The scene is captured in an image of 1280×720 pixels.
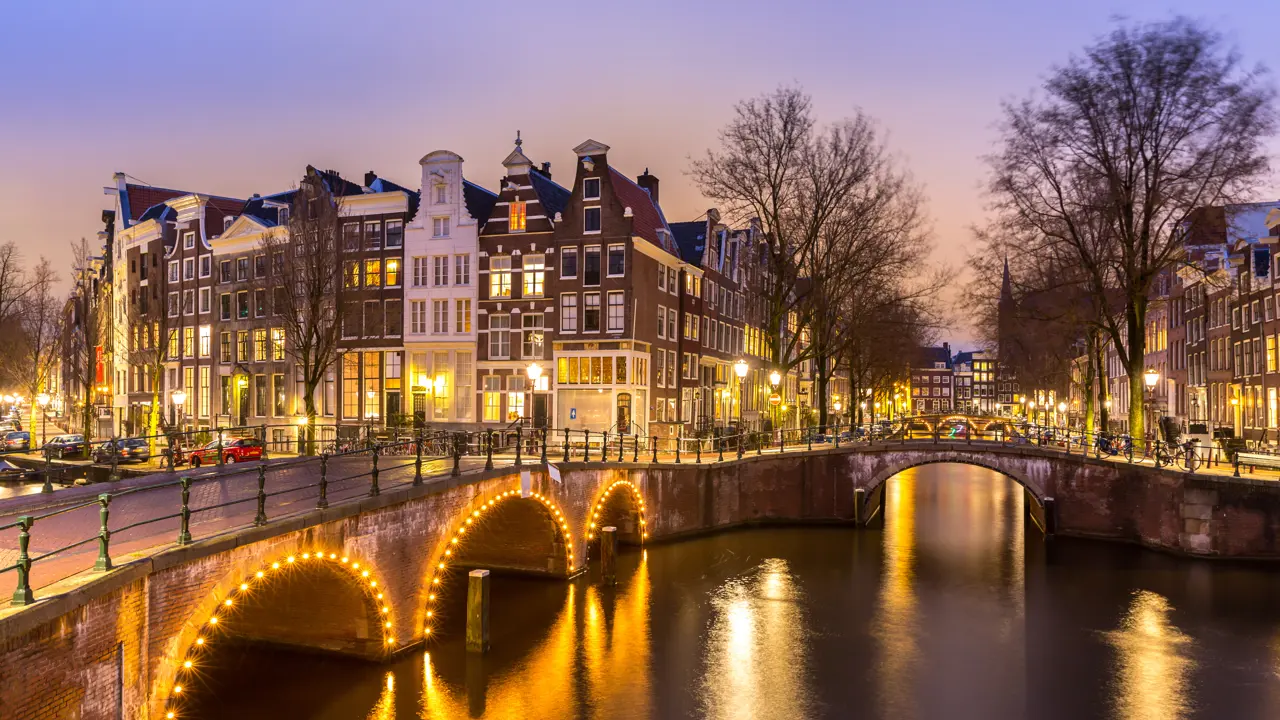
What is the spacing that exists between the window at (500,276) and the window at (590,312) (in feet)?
14.1

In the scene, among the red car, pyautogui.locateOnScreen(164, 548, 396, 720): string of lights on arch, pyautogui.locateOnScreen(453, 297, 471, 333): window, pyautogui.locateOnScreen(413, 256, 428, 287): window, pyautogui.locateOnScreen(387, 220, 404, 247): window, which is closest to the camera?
pyautogui.locateOnScreen(164, 548, 396, 720): string of lights on arch

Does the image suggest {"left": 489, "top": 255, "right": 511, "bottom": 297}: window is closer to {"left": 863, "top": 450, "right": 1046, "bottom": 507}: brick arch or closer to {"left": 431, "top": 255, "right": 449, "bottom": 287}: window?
{"left": 431, "top": 255, "right": 449, "bottom": 287}: window

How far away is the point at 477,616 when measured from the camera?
67.6 ft

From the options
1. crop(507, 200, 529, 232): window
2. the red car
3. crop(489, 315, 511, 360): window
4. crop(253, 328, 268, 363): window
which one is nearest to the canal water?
the red car

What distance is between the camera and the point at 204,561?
43.7ft

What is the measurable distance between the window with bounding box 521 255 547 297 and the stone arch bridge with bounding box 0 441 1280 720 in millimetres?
15608

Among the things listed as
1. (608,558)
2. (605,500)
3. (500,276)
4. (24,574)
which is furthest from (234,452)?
(24,574)

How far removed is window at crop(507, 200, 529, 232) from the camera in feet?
151

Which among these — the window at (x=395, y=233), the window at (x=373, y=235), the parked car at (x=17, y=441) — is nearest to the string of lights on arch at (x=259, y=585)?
the window at (x=395, y=233)

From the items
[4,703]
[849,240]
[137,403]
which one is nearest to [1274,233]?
[849,240]

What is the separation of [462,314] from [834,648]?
1212 inches

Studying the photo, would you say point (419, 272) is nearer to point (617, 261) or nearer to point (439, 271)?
point (439, 271)

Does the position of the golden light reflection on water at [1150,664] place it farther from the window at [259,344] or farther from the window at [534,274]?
the window at [259,344]

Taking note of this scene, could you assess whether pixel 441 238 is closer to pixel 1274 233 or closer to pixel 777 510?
pixel 777 510
